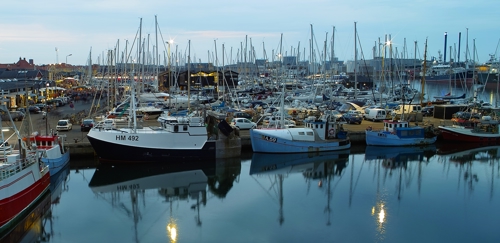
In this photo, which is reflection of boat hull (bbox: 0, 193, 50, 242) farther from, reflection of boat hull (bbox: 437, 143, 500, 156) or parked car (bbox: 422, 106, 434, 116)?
parked car (bbox: 422, 106, 434, 116)

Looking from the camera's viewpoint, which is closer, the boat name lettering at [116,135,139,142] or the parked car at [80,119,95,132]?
the boat name lettering at [116,135,139,142]

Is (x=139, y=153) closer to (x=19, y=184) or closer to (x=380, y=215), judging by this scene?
(x=19, y=184)

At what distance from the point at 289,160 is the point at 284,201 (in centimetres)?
713

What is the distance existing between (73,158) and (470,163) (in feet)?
64.8

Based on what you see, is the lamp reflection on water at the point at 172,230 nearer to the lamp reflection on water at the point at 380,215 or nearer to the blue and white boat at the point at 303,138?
the lamp reflection on water at the point at 380,215

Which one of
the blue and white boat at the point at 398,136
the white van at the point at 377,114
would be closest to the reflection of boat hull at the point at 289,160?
the blue and white boat at the point at 398,136

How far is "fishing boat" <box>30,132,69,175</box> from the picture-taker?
19.2 m

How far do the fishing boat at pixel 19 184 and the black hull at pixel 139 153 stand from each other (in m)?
4.97

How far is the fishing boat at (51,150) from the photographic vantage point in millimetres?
19172

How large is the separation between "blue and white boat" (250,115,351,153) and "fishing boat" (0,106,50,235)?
11349mm

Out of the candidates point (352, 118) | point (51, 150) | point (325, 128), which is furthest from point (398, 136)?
point (51, 150)

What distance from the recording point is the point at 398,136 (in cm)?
2823

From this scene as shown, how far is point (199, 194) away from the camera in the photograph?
747 inches

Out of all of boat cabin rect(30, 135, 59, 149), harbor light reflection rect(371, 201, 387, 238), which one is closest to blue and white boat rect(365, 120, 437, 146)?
harbor light reflection rect(371, 201, 387, 238)
